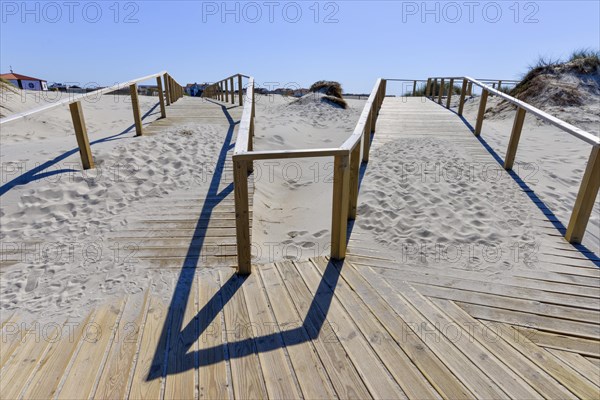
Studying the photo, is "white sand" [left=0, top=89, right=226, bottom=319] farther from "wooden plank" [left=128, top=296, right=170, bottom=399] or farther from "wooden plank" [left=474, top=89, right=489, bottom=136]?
"wooden plank" [left=474, top=89, right=489, bottom=136]

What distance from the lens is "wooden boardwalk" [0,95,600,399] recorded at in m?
1.73

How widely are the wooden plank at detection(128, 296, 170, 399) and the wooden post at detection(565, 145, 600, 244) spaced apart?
367 cm

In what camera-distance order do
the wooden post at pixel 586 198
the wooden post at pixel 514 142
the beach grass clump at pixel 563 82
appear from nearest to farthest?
the wooden post at pixel 586 198 → the wooden post at pixel 514 142 → the beach grass clump at pixel 563 82

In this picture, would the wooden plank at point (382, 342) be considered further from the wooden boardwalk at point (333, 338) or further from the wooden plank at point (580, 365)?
the wooden plank at point (580, 365)

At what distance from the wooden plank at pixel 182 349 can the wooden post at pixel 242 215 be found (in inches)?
16.6

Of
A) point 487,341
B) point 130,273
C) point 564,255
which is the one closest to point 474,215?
point 564,255

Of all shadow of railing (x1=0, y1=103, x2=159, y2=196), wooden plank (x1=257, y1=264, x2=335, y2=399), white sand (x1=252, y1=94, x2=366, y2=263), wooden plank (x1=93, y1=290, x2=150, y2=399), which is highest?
shadow of railing (x1=0, y1=103, x2=159, y2=196)

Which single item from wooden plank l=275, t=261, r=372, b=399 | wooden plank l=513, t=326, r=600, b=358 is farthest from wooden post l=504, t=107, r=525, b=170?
wooden plank l=275, t=261, r=372, b=399

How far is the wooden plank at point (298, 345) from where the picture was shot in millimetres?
1719

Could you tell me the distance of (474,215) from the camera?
373 centimetres

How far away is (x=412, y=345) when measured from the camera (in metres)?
1.99

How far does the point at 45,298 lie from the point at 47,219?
1.48 metres

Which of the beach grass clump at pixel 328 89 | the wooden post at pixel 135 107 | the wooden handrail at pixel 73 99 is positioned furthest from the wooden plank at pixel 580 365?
the beach grass clump at pixel 328 89

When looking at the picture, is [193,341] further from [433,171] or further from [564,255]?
[433,171]
